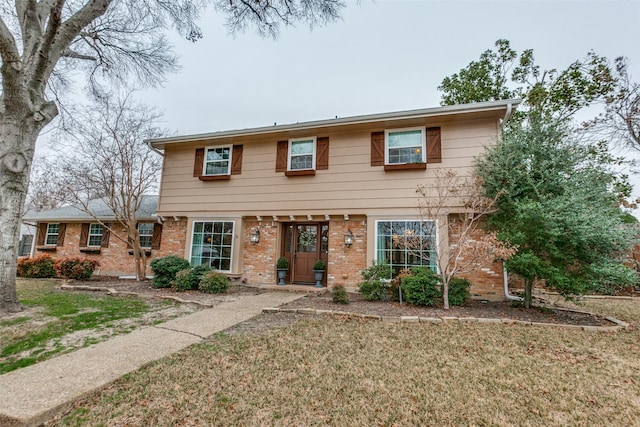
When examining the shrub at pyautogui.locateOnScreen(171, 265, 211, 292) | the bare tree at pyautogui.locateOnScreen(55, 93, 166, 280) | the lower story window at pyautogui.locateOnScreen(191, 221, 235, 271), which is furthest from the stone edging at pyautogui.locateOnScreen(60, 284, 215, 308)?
the lower story window at pyautogui.locateOnScreen(191, 221, 235, 271)

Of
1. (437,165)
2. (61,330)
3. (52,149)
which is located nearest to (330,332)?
(61,330)

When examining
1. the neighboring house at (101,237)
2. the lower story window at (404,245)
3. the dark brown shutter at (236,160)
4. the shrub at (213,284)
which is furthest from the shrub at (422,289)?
the neighboring house at (101,237)

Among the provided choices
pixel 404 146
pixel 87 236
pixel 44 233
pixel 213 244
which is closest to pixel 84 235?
pixel 87 236

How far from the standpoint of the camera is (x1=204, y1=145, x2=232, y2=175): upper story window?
32.2ft

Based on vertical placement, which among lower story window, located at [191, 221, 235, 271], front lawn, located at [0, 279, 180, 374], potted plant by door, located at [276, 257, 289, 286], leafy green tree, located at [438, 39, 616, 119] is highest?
leafy green tree, located at [438, 39, 616, 119]

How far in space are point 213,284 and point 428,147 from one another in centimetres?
687

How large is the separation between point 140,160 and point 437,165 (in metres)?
9.98

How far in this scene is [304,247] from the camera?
30.5 feet

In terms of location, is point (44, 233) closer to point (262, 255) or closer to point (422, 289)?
point (262, 255)

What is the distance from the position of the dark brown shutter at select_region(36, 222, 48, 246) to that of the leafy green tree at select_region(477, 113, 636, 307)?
17220 millimetres

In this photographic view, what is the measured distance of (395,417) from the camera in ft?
7.40

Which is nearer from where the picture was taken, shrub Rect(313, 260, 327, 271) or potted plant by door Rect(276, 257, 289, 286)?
shrub Rect(313, 260, 327, 271)

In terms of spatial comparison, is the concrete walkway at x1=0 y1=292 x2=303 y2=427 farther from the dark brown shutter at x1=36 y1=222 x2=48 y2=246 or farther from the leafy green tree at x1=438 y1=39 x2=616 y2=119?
the leafy green tree at x1=438 y1=39 x2=616 y2=119

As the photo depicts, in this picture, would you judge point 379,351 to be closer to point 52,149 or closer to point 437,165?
point 437,165
